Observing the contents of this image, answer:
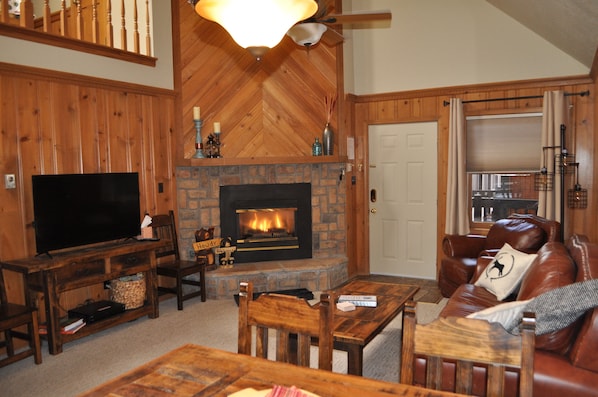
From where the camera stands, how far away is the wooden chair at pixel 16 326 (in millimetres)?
3492

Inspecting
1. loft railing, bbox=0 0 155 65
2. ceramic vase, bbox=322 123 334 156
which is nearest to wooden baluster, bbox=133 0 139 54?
loft railing, bbox=0 0 155 65

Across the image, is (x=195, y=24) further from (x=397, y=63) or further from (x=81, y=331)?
(x=81, y=331)

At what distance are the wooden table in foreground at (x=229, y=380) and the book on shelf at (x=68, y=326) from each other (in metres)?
2.60

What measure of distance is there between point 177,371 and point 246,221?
433 cm

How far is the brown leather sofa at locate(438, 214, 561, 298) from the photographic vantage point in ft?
14.7

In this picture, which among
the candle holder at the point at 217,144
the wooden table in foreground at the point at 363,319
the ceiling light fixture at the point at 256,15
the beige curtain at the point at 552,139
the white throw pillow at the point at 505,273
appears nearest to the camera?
the ceiling light fixture at the point at 256,15

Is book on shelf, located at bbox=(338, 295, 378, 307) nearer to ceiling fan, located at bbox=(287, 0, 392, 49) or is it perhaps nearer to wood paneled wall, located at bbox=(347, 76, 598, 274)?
ceiling fan, located at bbox=(287, 0, 392, 49)

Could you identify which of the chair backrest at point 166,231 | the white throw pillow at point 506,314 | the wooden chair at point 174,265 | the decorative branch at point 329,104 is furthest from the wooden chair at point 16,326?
the decorative branch at point 329,104

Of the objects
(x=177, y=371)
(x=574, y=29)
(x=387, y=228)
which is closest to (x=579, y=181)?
(x=574, y=29)

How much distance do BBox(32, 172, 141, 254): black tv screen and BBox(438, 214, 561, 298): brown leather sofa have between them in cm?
313

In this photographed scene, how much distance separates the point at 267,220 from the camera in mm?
6141

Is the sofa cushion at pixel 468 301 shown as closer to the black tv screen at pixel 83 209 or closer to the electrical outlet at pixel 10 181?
the black tv screen at pixel 83 209

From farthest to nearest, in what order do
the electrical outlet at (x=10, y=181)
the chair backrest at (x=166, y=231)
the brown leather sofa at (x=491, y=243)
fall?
the chair backrest at (x=166, y=231)
the brown leather sofa at (x=491, y=243)
the electrical outlet at (x=10, y=181)

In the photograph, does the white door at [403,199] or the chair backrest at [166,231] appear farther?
the white door at [403,199]
